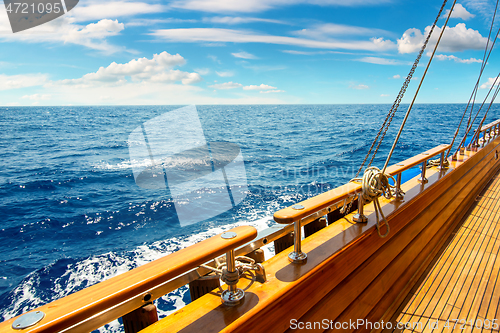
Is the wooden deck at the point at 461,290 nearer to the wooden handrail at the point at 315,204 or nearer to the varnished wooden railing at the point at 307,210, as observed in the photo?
the varnished wooden railing at the point at 307,210

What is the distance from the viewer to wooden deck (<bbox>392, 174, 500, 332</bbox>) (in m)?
1.85

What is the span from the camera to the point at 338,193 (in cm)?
140

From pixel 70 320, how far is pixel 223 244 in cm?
42

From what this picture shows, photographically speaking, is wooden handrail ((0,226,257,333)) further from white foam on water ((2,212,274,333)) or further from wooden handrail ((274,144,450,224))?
white foam on water ((2,212,274,333))

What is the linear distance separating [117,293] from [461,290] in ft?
8.32

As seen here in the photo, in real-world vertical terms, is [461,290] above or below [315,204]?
below

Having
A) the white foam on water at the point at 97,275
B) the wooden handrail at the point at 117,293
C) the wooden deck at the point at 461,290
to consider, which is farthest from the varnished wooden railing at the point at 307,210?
the white foam on water at the point at 97,275

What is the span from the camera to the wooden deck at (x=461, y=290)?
1853 millimetres

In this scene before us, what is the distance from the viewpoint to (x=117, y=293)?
65 centimetres

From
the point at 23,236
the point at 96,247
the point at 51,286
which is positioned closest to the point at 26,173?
the point at 23,236

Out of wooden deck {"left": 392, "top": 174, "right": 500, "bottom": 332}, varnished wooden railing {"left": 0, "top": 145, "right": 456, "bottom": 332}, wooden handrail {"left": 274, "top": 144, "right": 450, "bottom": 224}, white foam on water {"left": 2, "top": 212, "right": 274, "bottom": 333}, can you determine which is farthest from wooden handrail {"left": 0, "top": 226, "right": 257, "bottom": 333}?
white foam on water {"left": 2, "top": 212, "right": 274, "bottom": 333}

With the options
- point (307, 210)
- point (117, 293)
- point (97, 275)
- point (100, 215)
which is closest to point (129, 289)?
point (117, 293)

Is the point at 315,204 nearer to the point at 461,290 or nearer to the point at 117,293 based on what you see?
the point at 117,293

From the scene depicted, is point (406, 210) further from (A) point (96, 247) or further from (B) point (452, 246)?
(A) point (96, 247)
